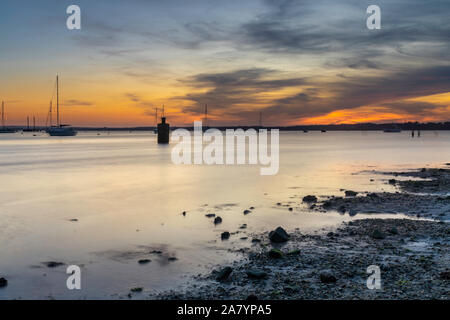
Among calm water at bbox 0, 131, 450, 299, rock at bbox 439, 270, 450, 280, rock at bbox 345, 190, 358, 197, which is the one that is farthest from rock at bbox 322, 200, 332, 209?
rock at bbox 439, 270, 450, 280

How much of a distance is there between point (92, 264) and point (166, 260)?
6.88 feet

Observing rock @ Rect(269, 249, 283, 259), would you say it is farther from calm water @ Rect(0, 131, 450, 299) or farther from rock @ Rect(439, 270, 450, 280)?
rock @ Rect(439, 270, 450, 280)

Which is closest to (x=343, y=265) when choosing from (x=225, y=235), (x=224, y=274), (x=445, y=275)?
(x=445, y=275)

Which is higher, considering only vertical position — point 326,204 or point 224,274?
point 326,204

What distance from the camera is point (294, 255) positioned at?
11.7m

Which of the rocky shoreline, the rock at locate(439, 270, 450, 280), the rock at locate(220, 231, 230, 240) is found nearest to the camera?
the rocky shoreline

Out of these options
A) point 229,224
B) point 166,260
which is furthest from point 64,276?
point 229,224

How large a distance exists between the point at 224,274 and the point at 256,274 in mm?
783

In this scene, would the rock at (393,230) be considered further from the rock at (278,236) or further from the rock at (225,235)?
the rock at (225,235)

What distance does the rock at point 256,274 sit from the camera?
9977 mm

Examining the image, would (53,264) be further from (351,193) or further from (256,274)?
(351,193)

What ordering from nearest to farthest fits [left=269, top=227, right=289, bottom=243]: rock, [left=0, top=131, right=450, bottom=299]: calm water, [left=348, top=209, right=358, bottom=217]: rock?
[left=0, top=131, right=450, bottom=299]: calm water → [left=269, top=227, right=289, bottom=243]: rock → [left=348, top=209, right=358, bottom=217]: rock

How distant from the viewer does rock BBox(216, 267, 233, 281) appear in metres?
10.0

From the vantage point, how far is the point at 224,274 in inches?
396
